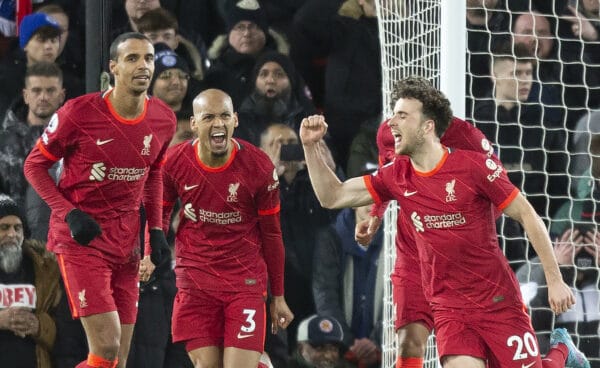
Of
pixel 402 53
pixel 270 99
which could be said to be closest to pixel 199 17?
pixel 270 99

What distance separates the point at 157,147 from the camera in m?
6.17

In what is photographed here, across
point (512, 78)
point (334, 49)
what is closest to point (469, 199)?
point (512, 78)

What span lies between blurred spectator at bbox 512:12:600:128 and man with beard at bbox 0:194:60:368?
3612 mm

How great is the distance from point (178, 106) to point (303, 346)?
1.71 m

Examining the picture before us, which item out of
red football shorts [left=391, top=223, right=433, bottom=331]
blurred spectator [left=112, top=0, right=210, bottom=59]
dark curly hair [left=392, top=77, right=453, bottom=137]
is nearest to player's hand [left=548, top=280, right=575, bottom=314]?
dark curly hair [left=392, top=77, right=453, bottom=137]

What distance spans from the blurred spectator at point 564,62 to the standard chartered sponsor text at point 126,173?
3.43 metres

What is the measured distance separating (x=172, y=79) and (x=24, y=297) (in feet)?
5.49

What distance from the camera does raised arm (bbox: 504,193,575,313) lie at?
5145mm

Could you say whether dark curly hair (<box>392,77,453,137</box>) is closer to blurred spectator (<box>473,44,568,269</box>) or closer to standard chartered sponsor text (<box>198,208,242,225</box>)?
standard chartered sponsor text (<box>198,208,242,225</box>)

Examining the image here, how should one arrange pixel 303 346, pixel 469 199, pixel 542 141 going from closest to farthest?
pixel 469 199
pixel 303 346
pixel 542 141

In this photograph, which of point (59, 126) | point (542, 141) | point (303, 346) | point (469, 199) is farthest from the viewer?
point (542, 141)

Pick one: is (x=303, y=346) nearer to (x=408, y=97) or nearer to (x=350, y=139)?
(x=350, y=139)

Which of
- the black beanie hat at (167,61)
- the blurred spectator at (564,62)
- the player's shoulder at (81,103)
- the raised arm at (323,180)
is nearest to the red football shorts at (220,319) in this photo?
the raised arm at (323,180)

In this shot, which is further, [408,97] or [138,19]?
[138,19]
